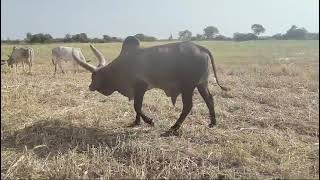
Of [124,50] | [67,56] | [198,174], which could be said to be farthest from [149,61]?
[67,56]

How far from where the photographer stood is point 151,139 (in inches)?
243

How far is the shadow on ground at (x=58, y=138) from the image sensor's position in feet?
18.8

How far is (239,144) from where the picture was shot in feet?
19.1

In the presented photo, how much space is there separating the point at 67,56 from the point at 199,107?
11.3 metres

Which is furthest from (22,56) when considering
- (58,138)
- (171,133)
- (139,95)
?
(171,133)

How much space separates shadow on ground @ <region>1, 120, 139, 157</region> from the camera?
226 inches

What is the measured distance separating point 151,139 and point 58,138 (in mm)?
1150

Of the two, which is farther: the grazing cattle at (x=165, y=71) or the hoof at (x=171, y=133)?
the grazing cattle at (x=165, y=71)

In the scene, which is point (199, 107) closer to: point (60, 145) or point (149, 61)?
point (149, 61)

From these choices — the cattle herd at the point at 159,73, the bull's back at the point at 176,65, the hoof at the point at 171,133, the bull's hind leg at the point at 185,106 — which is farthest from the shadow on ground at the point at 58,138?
the bull's back at the point at 176,65

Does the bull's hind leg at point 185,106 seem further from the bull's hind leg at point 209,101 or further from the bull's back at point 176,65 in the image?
the bull's hind leg at point 209,101

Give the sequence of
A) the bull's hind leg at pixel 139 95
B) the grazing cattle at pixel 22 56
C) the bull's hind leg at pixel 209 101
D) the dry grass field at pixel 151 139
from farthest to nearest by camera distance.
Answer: the grazing cattle at pixel 22 56 → the bull's hind leg at pixel 209 101 → the bull's hind leg at pixel 139 95 → the dry grass field at pixel 151 139

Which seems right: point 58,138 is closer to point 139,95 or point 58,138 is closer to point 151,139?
point 151,139

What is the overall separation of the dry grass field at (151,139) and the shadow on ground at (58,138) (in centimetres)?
1
